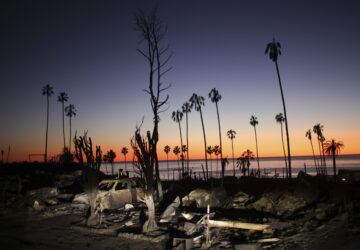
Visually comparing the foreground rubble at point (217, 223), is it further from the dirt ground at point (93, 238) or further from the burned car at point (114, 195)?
the burned car at point (114, 195)

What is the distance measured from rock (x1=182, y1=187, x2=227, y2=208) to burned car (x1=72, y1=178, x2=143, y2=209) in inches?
133

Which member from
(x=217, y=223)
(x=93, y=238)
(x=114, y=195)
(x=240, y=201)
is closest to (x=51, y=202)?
(x=114, y=195)

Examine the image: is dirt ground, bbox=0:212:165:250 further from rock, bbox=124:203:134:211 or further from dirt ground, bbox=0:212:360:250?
rock, bbox=124:203:134:211

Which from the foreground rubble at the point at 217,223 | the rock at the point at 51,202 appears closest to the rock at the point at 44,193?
the rock at the point at 51,202

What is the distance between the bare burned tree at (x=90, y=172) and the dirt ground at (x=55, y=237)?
801 millimetres

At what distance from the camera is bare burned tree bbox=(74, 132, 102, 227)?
10.3 m

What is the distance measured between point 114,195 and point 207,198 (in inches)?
223

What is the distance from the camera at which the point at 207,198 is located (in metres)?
14.5

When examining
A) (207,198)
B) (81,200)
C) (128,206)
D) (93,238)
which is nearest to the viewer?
(93,238)

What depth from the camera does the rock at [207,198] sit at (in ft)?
47.2

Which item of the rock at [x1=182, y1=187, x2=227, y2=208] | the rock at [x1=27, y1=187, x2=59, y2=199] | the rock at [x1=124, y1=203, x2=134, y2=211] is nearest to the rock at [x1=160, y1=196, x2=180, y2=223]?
the rock at [x1=124, y1=203, x2=134, y2=211]

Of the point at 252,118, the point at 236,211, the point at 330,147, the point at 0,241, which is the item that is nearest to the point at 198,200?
the point at 236,211

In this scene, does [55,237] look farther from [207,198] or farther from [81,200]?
[207,198]

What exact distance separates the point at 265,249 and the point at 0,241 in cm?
886
